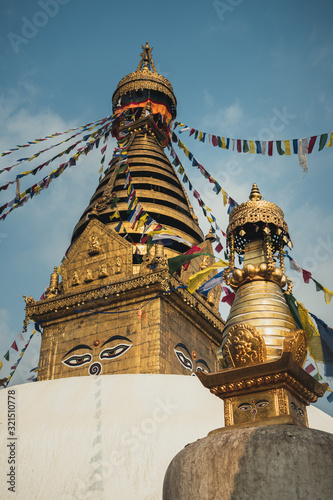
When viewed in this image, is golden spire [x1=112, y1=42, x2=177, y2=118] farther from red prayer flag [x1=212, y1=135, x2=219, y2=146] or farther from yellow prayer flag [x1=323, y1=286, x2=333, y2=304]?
yellow prayer flag [x1=323, y1=286, x2=333, y2=304]

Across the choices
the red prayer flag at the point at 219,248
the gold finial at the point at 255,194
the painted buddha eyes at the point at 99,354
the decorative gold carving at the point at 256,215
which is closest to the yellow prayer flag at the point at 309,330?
A: the decorative gold carving at the point at 256,215

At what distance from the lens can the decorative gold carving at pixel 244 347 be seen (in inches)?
175

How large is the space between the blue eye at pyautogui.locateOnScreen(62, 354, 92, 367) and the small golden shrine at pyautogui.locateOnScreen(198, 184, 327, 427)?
8906mm

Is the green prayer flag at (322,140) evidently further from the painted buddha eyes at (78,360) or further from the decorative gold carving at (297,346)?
the painted buddha eyes at (78,360)

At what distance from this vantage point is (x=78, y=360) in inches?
538

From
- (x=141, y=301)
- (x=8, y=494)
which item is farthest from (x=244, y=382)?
(x=141, y=301)

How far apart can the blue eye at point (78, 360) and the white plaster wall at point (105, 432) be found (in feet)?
15.4

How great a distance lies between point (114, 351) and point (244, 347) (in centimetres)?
907

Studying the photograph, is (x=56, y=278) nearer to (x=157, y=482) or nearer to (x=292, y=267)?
(x=292, y=267)

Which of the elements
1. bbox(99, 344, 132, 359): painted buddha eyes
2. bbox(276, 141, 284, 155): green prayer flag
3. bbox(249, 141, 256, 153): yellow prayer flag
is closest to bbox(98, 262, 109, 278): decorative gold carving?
bbox(99, 344, 132, 359): painted buddha eyes

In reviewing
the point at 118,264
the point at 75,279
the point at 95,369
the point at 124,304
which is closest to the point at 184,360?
the point at 124,304

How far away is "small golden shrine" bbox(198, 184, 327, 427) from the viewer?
14.0 ft

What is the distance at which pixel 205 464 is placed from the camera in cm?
378

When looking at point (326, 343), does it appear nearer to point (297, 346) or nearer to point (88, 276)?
point (297, 346)
